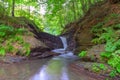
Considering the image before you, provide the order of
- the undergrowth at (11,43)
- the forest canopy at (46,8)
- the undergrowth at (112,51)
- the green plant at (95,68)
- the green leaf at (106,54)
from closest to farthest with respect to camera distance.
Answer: the undergrowth at (112,51), the green plant at (95,68), the green leaf at (106,54), the undergrowth at (11,43), the forest canopy at (46,8)

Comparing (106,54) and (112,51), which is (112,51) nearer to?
(112,51)

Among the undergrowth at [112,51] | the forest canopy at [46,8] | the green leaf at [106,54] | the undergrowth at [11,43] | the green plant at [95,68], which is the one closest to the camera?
the undergrowth at [112,51]

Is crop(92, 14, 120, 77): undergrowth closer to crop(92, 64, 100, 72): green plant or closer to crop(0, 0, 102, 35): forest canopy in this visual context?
crop(92, 64, 100, 72): green plant

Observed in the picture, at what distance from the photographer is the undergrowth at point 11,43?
932 centimetres

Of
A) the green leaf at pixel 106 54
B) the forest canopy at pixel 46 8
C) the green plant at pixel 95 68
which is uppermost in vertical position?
the forest canopy at pixel 46 8

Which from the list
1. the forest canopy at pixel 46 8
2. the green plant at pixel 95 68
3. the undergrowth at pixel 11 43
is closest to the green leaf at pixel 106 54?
the green plant at pixel 95 68

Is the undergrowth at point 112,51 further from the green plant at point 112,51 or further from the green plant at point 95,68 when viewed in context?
the green plant at point 95,68

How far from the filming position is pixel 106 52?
268 inches

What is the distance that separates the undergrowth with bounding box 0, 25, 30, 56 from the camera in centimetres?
932

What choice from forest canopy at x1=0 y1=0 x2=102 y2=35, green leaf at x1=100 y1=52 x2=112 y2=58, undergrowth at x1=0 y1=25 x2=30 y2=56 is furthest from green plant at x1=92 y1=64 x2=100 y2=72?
forest canopy at x1=0 y1=0 x2=102 y2=35

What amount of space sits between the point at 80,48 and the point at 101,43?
8.90ft

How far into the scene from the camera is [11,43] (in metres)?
9.66

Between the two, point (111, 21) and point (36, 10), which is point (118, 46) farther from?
point (36, 10)

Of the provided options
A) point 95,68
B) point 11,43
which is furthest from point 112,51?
point 11,43
